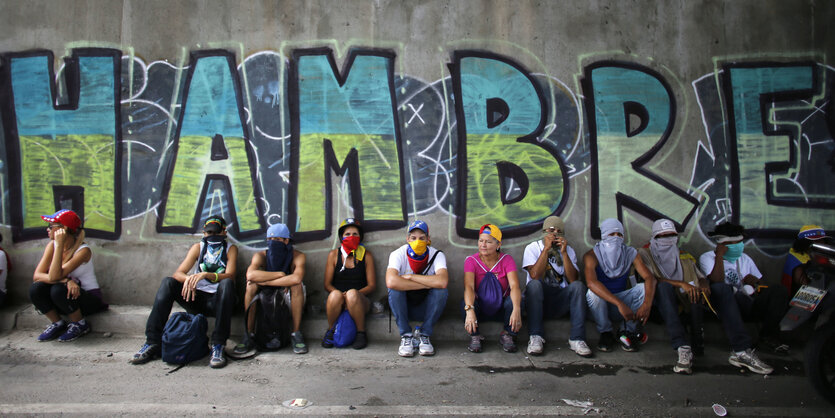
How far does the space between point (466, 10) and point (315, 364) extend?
404cm

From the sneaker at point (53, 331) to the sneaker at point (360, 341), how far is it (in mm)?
2892

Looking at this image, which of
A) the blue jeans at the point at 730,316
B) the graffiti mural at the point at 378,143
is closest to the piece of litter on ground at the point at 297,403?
the graffiti mural at the point at 378,143

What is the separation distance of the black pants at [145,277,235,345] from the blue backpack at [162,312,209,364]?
0.12 metres

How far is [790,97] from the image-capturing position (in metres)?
5.84

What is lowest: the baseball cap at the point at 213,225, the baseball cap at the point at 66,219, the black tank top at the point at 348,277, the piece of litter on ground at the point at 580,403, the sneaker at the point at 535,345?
the piece of litter on ground at the point at 580,403

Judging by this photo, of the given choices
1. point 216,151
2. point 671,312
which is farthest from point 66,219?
point 671,312

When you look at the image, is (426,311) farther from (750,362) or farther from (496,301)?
(750,362)

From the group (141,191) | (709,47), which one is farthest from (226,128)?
(709,47)

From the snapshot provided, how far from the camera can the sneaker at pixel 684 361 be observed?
14.5 ft

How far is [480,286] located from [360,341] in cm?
129

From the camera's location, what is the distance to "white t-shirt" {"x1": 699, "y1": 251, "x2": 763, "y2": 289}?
5.33 meters

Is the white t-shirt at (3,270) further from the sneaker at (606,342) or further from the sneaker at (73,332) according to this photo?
the sneaker at (606,342)

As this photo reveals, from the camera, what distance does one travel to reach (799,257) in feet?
17.9

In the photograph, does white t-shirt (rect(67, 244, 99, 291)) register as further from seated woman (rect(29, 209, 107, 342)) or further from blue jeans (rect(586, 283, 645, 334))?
blue jeans (rect(586, 283, 645, 334))
